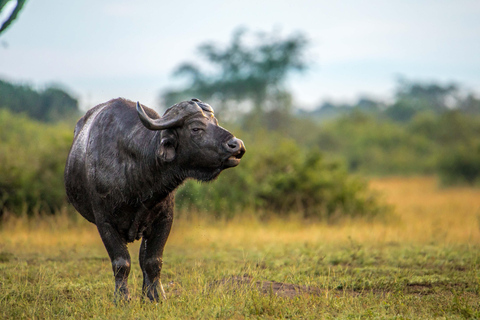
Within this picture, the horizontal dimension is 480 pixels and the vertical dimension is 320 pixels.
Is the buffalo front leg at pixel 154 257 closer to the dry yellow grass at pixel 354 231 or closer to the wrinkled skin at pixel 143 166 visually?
the wrinkled skin at pixel 143 166

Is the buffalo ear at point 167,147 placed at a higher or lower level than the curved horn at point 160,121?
lower

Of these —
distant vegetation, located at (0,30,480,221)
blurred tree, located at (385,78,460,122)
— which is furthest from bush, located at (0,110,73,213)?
blurred tree, located at (385,78,460,122)

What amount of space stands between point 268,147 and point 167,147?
31.6ft

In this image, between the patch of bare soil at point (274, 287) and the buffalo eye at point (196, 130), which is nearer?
the buffalo eye at point (196, 130)

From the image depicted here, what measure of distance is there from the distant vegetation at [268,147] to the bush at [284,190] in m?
0.02

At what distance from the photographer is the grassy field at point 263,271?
4.88m

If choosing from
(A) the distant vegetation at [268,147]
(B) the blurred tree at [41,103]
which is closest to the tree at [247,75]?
(A) the distant vegetation at [268,147]

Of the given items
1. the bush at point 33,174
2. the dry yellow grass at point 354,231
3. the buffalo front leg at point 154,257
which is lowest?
the dry yellow grass at point 354,231

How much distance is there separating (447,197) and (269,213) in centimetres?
865

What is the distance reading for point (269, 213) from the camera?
41.2 ft

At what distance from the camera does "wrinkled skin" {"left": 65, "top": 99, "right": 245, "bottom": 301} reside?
475 cm

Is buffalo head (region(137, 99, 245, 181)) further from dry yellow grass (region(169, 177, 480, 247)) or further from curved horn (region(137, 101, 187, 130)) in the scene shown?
dry yellow grass (region(169, 177, 480, 247))

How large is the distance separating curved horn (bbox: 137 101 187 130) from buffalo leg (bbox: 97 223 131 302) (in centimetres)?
120

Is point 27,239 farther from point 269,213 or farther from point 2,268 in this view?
point 269,213
